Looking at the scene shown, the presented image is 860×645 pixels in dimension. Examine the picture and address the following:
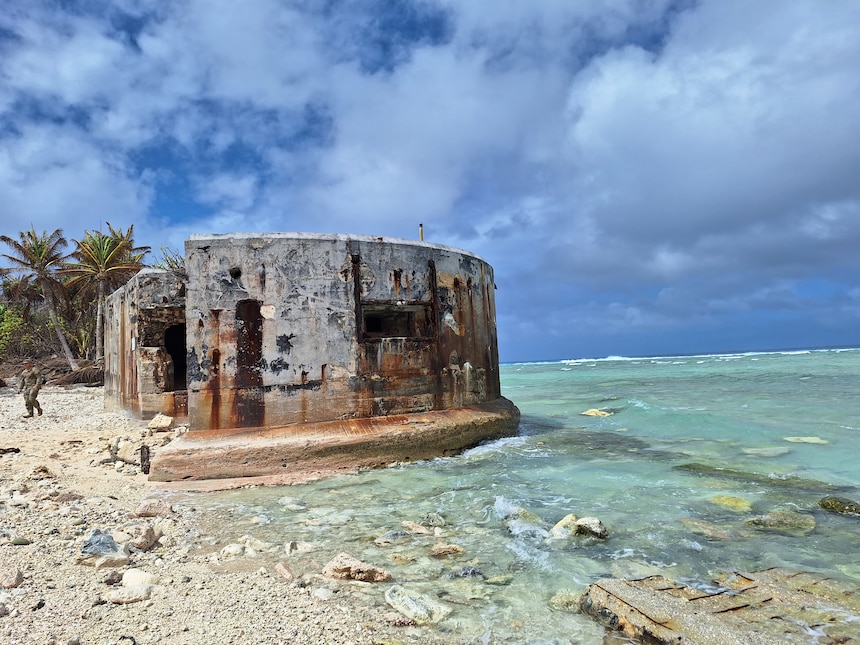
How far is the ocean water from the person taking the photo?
2836mm

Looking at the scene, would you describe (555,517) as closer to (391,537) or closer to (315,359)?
(391,537)

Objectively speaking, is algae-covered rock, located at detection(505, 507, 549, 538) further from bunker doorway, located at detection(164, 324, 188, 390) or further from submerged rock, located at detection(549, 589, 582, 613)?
bunker doorway, located at detection(164, 324, 188, 390)

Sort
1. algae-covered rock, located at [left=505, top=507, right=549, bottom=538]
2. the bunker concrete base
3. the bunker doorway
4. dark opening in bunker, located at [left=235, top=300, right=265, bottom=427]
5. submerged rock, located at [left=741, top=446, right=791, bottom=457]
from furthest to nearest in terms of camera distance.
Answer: the bunker doorway < submerged rock, located at [left=741, top=446, right=791, bottom=457] < dark opening in bunker, located at [left=235, top=300, right=265, bottom=427] < the bunker concrete base < algae-covered rock, located at [left=505, top=507, right=549, bottom=538]

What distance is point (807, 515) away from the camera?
4074 mm

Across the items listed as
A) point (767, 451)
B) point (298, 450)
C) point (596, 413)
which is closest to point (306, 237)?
point (298, 450)

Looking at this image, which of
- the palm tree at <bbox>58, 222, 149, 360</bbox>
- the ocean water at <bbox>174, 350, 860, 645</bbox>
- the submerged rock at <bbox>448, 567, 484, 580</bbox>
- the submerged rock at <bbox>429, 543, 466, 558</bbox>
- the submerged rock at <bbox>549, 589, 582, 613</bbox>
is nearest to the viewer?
the submerged rock at <bbox>549, 589, 582, 613</bbox>

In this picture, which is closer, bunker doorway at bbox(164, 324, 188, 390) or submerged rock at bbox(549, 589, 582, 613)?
submerged rock at bbox(549, 589, 582, 613)

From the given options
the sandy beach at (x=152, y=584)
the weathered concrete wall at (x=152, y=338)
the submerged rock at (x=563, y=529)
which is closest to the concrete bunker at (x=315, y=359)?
the sandy beach at (x=152, y=584)

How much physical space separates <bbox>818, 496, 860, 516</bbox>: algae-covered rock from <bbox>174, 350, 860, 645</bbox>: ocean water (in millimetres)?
89

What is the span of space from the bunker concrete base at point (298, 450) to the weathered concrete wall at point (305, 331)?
0.20m

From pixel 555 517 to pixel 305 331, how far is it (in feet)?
11.1

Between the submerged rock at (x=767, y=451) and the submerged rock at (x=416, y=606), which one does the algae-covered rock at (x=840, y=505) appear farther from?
the submerged rock at (x=416, y=606)

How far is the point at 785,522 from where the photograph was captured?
3.89 metres

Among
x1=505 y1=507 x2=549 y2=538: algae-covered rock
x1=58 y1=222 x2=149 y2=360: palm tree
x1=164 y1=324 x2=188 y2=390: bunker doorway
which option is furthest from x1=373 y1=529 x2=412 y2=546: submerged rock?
x1=58 y1=222 x2=149 y2=360: palm tree
